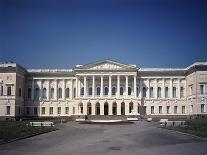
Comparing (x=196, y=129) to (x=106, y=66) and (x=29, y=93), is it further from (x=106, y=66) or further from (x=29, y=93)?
(x=29, y=93)

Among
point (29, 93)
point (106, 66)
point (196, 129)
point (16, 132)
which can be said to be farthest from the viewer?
point (29, 93)

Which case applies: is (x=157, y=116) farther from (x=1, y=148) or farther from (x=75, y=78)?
(x=1, y=148)

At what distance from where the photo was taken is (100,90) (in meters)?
70.8

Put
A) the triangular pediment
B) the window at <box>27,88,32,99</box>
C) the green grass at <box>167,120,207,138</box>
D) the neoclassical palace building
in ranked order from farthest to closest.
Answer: the window at <box>27,88,32,99</box>, the triangular pediment, the neoclassical palace building, the green grass at <box>167,120,207,138</box>

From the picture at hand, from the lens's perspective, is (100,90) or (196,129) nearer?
(196,129)

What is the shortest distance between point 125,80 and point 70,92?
1281cm

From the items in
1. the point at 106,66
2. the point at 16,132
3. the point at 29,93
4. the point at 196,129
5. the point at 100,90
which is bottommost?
the point at 196,129

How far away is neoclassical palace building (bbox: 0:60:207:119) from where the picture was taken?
6525 cm

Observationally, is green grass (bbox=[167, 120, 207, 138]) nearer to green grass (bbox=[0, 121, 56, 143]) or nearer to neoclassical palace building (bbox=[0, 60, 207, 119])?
green grass (bbox=[0, 121, 56, 143])

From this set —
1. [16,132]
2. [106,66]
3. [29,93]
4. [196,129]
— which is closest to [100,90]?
[106,66]

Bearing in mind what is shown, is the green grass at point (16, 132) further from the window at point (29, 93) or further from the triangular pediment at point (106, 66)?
the window at point (29, 93)

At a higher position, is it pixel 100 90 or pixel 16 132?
pixel 100 90

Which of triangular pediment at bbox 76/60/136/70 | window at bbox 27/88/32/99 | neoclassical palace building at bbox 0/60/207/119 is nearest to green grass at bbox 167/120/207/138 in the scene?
neoclassical palace building at bbox 0/60/207/119

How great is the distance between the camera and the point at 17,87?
67000mm
